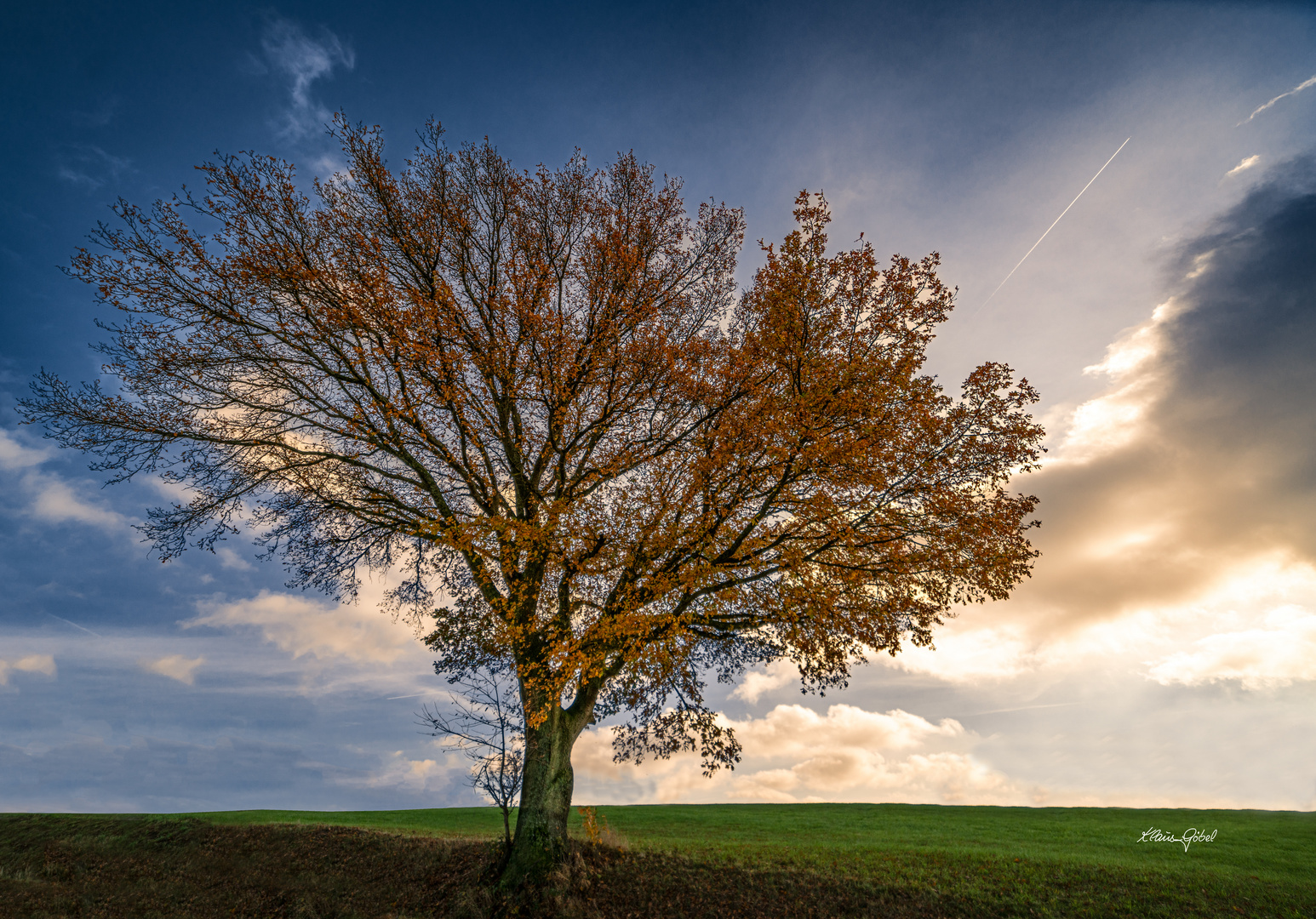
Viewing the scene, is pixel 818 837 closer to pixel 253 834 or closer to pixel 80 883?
pixel 253 834

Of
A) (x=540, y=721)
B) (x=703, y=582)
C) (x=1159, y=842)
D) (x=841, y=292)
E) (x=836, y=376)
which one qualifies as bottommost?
(x=1159, y=842)

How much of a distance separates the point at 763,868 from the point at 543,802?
17.9 ft

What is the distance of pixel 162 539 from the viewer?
1413 cm

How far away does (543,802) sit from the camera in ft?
Result: 42.6

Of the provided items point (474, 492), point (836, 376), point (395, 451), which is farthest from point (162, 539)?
point (836, 376)

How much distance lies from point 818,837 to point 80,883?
19.9 metres

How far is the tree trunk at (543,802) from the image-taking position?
12406 mm
